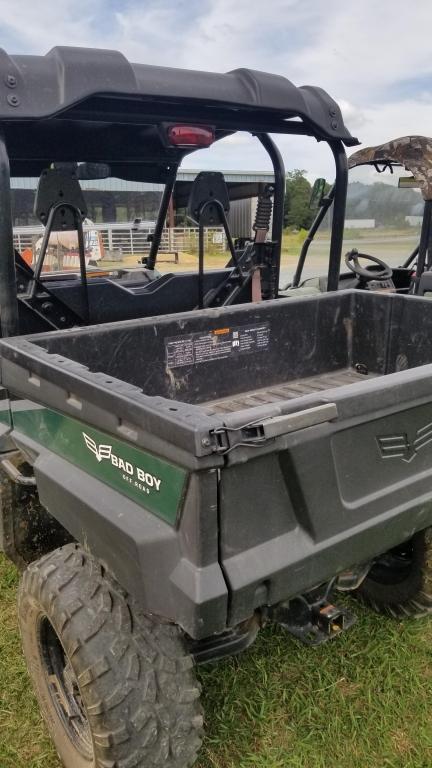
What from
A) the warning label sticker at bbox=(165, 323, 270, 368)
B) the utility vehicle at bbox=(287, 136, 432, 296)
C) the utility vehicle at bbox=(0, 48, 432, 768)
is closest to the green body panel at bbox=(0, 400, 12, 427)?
the utility vehicle at bbox=(0, 48, 432, 768)

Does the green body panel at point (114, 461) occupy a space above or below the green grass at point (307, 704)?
above

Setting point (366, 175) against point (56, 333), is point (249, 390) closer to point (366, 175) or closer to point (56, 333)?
point (56, 333)

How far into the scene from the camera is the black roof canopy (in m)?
2.15

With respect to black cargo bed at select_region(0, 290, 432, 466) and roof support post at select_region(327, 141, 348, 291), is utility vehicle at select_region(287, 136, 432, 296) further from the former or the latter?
black cargo bed at select_region(0, 290, 432, 466)

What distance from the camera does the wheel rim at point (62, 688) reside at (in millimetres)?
1998

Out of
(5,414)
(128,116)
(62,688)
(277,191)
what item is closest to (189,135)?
(128,116)

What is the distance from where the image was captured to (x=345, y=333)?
327 centimetres

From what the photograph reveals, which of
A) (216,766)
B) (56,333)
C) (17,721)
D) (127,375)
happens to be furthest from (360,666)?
(56,333)

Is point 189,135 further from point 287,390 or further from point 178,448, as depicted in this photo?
point 178,448

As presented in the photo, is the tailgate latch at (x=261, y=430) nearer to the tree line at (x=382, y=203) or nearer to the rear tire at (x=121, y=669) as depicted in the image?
the rear tire at (x=121, y=669)

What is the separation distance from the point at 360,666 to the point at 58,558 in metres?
1.30

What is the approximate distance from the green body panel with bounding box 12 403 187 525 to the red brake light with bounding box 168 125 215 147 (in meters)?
1.32

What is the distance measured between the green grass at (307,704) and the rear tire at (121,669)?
19.6 inches

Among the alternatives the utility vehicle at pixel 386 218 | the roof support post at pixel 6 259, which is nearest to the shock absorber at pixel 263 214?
the roof support post at pixel 6 259
